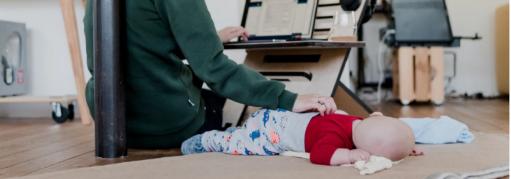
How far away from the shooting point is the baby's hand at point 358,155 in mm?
1065

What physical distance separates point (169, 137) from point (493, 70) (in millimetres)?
2881

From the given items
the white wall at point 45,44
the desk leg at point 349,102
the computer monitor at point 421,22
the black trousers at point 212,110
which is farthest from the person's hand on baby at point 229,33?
the computer monitor at point 421,22

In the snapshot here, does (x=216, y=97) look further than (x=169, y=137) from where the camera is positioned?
Yes

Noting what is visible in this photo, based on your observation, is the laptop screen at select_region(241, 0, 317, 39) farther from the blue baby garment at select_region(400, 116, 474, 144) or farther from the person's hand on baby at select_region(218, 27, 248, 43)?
the blue baby garment at select_region(400, 116, 474, 144)

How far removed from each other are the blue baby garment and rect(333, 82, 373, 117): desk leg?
16.0 inches

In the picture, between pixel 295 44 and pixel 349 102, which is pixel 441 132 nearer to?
pixel 295 44

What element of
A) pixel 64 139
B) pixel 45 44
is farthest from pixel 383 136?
pixel 45 44

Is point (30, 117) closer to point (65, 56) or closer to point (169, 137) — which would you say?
point (65, 56)

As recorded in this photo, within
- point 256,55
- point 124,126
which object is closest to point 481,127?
point 256,55

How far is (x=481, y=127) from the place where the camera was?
6.47 ft

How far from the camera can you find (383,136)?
107cm

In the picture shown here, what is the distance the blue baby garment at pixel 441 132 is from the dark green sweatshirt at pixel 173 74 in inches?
15.0

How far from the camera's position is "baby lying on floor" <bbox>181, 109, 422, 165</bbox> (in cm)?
108

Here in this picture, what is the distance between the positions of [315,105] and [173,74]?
0.35 m
